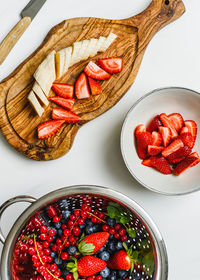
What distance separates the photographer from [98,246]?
1169 millimetres

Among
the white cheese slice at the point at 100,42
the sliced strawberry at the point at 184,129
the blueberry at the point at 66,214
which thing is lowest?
the blueberry at the point at 66,214

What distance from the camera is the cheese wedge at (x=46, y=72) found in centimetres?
126

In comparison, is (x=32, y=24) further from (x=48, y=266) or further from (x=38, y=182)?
(x=48, y=266)

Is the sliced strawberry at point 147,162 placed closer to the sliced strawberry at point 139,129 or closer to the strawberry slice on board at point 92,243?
the sliced strawberry at point 139,129

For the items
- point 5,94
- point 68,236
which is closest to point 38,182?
point 68,236

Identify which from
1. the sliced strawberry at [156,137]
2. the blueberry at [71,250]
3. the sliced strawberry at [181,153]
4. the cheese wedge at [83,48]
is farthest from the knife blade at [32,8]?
the blueberry at [71,250]

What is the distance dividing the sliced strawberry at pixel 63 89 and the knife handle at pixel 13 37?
0.21 m

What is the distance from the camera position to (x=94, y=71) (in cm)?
132

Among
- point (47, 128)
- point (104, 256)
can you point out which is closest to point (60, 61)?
point (47, 128)

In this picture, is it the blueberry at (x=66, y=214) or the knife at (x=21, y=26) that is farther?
the knife at (x=21, y=26)

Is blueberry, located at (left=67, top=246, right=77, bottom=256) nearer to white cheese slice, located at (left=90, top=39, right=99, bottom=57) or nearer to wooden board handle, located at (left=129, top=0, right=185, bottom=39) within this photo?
white cheese slice, located at (left=90, top=39, right=99, bottom=57)

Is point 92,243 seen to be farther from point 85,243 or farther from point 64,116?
point 64,116

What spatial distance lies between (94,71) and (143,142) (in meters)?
0.32

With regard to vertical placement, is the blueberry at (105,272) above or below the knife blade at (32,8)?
below
